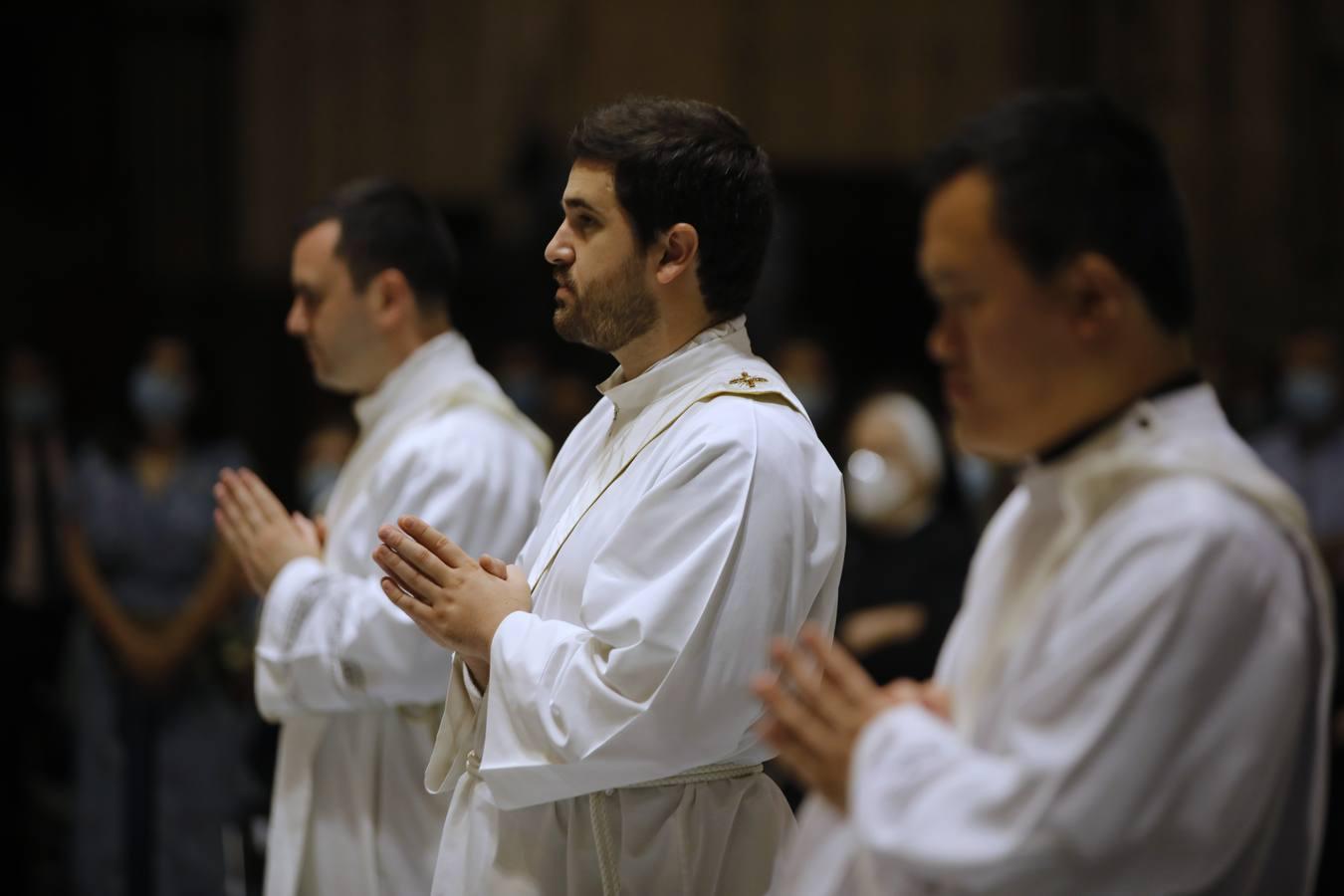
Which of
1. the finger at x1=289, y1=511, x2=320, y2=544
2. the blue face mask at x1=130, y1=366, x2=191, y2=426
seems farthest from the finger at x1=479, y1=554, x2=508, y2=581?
the blue face mask at x1=130, y1=366, x2=191, y2=426

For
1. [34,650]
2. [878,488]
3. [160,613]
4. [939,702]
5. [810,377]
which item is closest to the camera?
[939,702]

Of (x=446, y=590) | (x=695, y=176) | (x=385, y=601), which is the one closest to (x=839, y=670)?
(x=446, y=590)

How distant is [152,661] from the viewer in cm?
592

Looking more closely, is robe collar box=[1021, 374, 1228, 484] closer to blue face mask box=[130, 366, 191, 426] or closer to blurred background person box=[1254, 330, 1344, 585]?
blue face mask box=[130, 366, 191, 426]

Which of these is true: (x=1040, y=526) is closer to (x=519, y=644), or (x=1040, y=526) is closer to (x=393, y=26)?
(x=519, y=644)

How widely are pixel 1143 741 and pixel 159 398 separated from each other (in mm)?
5369

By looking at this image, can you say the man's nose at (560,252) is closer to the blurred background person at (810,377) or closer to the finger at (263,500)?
the finger at (263,500)

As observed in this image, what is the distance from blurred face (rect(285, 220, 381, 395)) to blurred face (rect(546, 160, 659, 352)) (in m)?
1.09

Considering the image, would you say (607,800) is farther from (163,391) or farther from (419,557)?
(163,391)

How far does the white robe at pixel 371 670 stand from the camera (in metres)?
3.17

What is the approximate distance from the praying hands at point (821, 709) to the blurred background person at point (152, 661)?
14.8 ft

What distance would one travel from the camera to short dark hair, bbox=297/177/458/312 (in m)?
3.55

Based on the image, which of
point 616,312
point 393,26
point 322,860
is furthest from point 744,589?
point 393,26

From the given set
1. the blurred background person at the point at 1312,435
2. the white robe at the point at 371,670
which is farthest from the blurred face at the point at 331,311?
the blurred background person at the point at 1312,435
